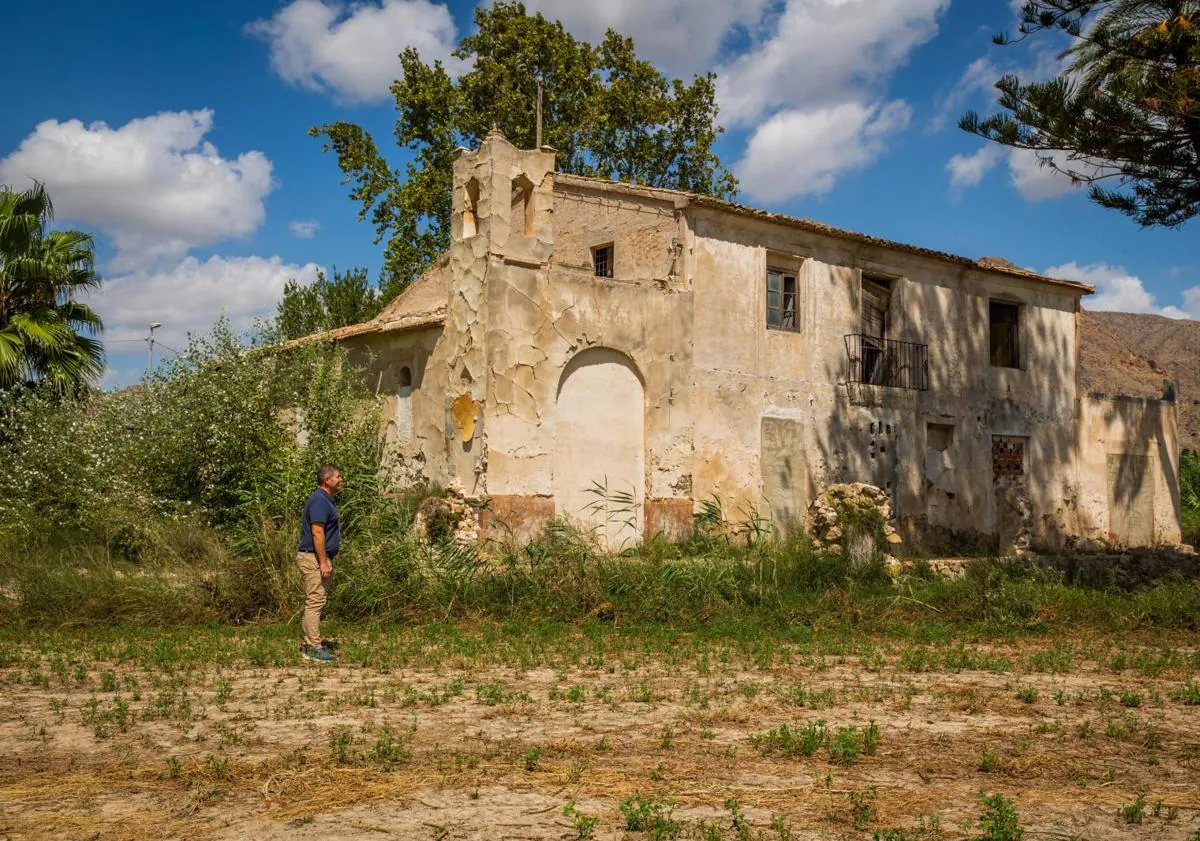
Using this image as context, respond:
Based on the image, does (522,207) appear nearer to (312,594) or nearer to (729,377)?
(729,377)

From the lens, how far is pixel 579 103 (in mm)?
30344

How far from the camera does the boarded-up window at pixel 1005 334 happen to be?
24.6 m

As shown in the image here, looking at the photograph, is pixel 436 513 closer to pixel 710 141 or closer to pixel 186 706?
pixel 186 706

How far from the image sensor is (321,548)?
9664mm

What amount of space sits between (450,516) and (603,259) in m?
7.09

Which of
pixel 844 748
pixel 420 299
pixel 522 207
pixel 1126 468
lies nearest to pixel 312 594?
pixel 844 748

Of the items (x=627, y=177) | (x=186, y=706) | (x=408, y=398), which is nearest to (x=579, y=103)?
(x=627, y=177)

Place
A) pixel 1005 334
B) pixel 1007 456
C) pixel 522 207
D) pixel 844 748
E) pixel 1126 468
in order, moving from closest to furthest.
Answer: pixel 844 748
pixel 522 207
pixel 1007 456
pixel 1005 334
pixel 1126 468

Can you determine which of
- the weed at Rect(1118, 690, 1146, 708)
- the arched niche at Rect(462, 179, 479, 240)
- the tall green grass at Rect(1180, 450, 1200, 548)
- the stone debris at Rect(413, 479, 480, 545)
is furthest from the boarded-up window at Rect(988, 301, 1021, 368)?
the weed at Rect(1118, 690, 1146, 708)

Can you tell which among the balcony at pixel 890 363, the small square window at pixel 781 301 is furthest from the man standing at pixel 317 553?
the balcony at pixel 890 363

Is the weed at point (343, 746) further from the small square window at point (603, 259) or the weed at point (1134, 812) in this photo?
the small square window at point (603, 259)

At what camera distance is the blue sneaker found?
936cm

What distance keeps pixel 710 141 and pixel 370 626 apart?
23512 millimetres

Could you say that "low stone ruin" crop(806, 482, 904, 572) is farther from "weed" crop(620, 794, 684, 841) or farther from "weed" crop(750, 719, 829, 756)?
"weed" crop(620, 794, 684, 841)
